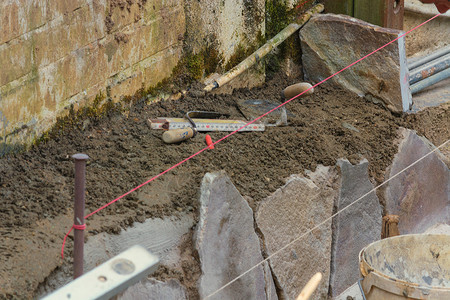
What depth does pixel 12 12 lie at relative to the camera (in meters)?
3.19

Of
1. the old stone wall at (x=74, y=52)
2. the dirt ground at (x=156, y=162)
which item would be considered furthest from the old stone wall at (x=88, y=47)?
the dirt ground at (x=156, y=162)

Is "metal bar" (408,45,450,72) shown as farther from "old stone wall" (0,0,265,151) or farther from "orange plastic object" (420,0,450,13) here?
"old stone wall" (0,0,265,151)

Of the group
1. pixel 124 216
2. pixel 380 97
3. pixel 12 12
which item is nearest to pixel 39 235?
pixel 124 216

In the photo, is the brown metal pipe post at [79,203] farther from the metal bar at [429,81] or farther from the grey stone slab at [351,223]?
the metal bar at [429,81]

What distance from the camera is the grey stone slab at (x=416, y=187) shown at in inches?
175

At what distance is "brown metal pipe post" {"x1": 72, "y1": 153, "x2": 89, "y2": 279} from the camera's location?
226 cm

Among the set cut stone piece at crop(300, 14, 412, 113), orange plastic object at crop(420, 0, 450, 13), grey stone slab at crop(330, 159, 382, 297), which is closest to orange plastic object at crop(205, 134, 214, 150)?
grey stone slab at crop(330, 159, 382, 297)

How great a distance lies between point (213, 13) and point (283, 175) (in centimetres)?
131

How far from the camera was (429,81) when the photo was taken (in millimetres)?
5309

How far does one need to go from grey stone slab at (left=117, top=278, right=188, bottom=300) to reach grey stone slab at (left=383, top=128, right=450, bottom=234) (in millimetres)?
1778

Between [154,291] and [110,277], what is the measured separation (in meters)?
1.32

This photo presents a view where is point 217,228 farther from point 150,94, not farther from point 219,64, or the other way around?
point 219,64

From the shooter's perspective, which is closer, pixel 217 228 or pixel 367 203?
pixel 217 228

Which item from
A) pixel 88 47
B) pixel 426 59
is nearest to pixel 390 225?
pixel 88 47
